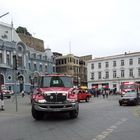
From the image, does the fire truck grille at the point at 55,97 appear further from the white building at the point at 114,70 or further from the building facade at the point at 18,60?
the white building at the point at 114,70

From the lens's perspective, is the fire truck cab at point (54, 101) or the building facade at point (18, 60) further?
the building facade at point (18, 60)

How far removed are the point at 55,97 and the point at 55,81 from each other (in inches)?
67.0

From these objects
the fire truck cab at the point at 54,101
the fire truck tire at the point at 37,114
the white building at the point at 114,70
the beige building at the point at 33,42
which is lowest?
the fire truck tire at the point at 37,114

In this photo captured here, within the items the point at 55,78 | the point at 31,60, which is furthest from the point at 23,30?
the point at 55,78

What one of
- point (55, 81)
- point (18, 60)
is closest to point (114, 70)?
point (18, 60)

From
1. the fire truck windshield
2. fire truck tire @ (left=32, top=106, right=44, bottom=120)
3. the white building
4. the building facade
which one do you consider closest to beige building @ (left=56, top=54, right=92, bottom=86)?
the white building

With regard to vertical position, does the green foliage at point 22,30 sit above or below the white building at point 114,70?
above

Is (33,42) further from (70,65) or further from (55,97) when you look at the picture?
(55,97)

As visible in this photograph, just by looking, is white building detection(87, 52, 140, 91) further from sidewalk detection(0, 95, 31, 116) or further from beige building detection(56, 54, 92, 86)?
sidewalk detection(0, 95, 31, 116)

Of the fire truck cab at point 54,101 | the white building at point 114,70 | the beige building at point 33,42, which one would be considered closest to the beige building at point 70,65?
the white building at point 114,70

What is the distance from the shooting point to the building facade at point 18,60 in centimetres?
8288

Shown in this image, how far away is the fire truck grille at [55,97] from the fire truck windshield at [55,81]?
1.41 metres

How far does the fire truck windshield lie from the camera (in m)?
19.7

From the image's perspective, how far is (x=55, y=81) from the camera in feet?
65.0
